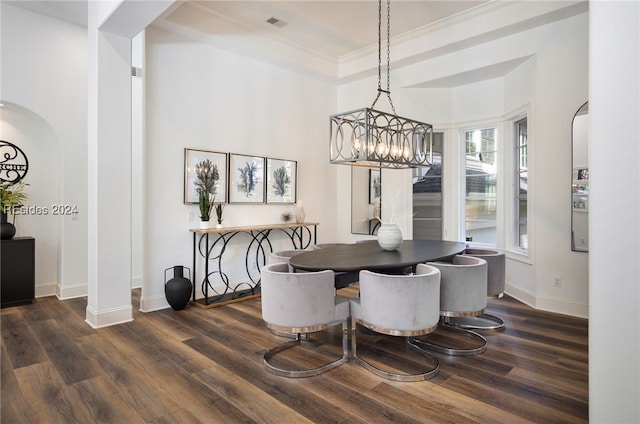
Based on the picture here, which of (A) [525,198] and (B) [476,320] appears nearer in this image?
(B) [476,320]

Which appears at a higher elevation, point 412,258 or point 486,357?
point 412,258

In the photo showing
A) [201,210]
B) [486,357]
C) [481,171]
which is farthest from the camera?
[481,171]

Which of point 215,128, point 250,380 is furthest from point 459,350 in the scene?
point 215,128

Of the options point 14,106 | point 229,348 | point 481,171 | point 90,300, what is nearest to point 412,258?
point 229,348

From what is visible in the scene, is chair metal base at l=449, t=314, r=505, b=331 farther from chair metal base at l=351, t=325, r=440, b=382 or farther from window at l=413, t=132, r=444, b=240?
window at l=413, t=132, r=444, b=240

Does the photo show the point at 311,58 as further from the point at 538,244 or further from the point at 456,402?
the point at 456,402

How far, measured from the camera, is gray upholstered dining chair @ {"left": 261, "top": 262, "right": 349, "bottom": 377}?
259 cm

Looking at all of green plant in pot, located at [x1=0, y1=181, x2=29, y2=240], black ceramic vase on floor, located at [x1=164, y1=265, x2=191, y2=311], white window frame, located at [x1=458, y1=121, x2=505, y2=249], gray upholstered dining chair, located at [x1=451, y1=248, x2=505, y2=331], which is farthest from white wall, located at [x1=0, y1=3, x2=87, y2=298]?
white window frame, located at [x1=458, y1=121, x2=505, y2=249]

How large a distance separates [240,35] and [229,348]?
151 inches

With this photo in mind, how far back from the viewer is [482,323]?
3.71 m

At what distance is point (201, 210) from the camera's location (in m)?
4.38

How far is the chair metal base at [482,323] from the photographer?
11.6ft

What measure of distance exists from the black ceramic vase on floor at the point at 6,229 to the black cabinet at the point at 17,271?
2.3 inches

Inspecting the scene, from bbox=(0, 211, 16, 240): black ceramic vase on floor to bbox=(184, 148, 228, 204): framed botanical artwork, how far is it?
6.32 feet
